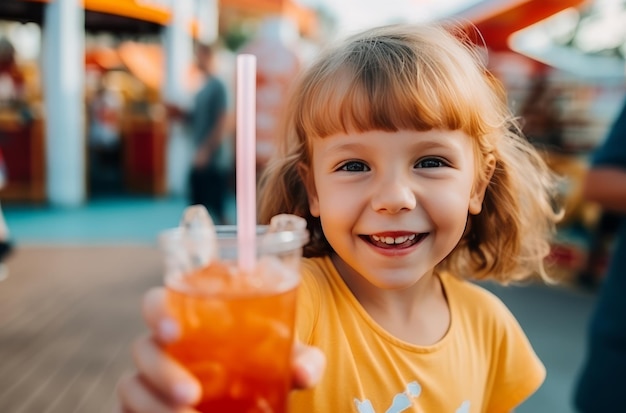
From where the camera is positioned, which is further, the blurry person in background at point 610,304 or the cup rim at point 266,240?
the blurry person in background at point 610,304

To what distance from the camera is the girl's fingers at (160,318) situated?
0.81 metres

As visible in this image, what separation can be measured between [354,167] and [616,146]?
1197 millimetres

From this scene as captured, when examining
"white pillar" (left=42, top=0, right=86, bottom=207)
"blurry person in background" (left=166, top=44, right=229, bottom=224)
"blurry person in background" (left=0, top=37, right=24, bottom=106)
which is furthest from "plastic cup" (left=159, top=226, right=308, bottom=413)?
"blurry person in background" (left=0, top=37, right=24, bottom=106)

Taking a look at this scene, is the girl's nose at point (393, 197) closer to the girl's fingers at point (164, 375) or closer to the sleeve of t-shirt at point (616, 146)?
the girl's fingers at point (164, 375)

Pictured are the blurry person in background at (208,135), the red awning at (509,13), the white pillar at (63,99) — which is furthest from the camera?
the white pillar at (63,99)

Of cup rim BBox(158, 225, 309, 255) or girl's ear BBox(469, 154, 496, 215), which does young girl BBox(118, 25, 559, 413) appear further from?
cup rim BBox(158, 225, 309, 255)

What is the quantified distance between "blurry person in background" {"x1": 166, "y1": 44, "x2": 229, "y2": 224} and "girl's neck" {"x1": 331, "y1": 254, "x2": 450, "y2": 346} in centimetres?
464

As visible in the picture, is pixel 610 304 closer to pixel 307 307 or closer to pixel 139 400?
pixel 307 307

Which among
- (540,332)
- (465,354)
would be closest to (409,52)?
(465,354)

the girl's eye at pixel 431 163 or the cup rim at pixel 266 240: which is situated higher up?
the girl's eye at pixel 431 163

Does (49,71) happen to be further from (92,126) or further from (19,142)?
(92,126)

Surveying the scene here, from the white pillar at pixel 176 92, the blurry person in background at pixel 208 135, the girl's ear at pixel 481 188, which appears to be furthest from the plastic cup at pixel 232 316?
the white pillar at pixel 176 92

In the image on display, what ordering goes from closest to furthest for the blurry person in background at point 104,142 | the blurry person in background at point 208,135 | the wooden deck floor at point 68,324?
1. the wooden deck floor at point 68,324
2. the blurry person in background at point 208,135
3. the blurry person in background at point 104,142

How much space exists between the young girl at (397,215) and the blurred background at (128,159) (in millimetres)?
292
